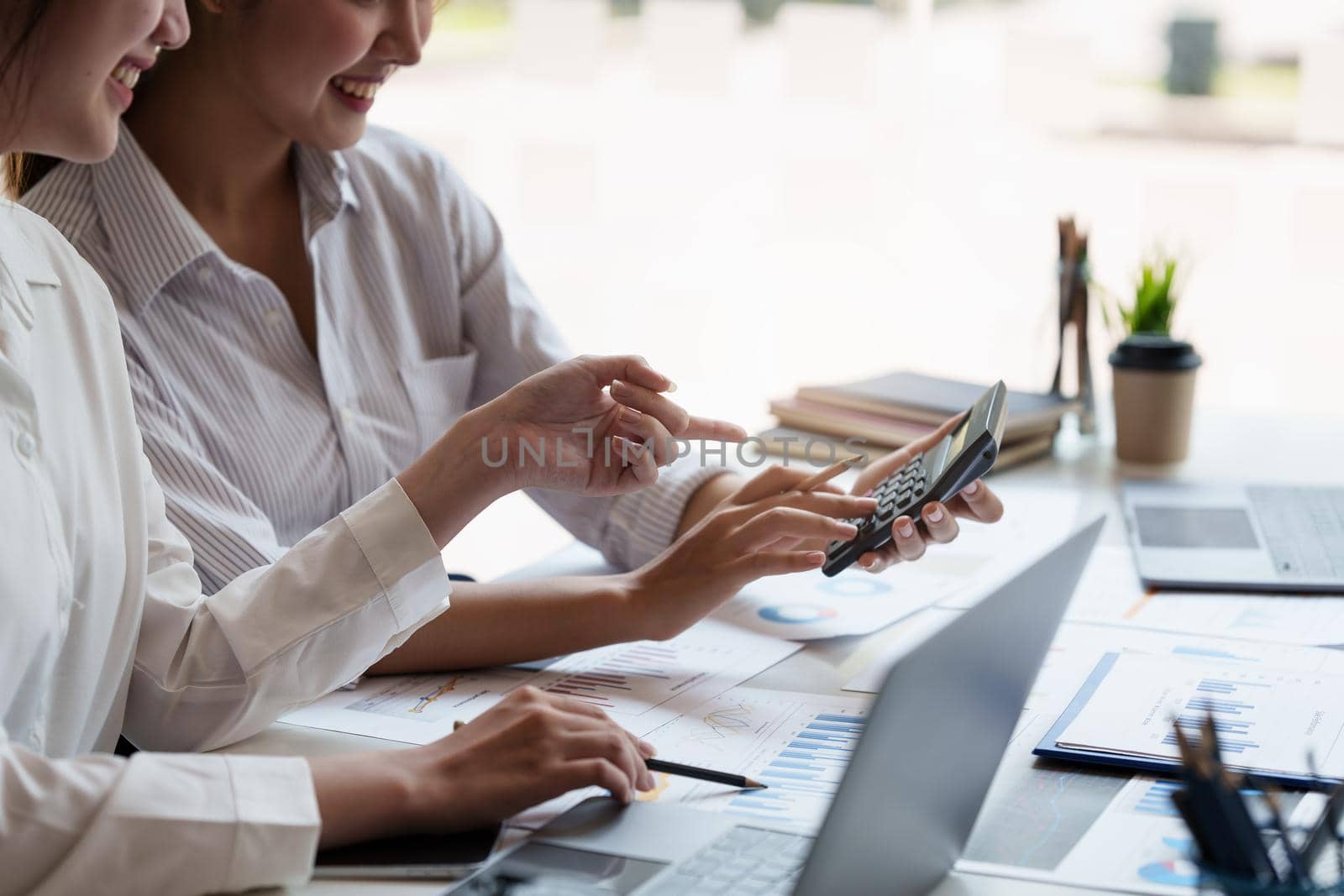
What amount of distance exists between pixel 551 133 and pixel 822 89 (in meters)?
0.93

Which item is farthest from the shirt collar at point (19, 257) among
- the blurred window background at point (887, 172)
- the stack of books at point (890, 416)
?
the blurred window background at point (887, 172)

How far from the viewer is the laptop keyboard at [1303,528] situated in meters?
1.38

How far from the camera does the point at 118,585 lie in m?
1.00

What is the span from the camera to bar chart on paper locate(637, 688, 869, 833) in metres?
0.89

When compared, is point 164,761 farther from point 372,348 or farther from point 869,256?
point 869,256

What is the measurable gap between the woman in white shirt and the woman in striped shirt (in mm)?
118

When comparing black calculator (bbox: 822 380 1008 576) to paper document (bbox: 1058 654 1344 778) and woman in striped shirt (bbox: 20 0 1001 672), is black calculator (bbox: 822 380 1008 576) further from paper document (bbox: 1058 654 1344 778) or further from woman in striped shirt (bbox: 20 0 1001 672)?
paper document (bbox: 1058 654 1344 778)

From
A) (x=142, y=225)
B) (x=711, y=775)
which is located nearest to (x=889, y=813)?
(x=711, y=775)

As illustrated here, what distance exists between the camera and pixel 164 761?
2.54ft

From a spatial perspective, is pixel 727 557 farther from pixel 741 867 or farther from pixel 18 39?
pixel 18 39

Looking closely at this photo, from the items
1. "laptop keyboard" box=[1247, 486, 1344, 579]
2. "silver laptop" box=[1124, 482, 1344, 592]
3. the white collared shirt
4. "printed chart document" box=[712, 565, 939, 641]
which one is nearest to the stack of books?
"silver laptop" box=[1124, 482, 1344, 592]

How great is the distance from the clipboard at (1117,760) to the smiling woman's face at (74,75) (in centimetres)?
78

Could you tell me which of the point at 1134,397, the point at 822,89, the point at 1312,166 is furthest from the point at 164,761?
the point at 1312,166

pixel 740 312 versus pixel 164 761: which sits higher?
pixel 164 761
